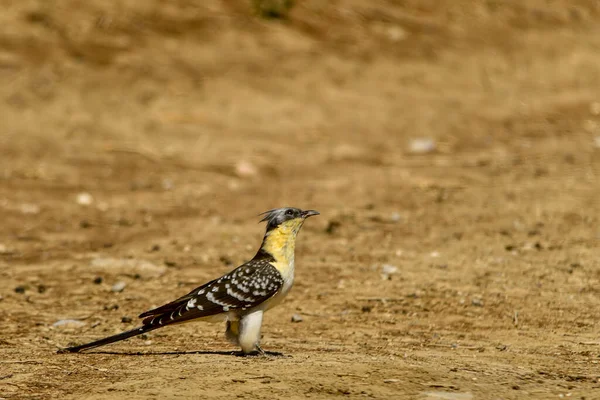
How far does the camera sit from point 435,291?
9289mm

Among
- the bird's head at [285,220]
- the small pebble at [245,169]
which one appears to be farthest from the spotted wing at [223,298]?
the small pebble at [245,169]

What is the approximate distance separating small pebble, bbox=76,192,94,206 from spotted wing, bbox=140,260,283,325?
19.8 feet

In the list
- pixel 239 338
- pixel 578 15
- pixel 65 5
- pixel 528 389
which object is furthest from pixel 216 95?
pixel 528 389

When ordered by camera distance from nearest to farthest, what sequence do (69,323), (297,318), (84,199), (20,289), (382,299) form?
(69,323)
(297,318)
(382,299)
(20,289)
(84,199)

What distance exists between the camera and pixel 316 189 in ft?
44.7

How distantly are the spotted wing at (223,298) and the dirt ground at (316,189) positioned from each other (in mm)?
305

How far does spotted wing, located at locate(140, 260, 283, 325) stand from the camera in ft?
23.6

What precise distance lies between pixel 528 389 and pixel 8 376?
10.9 feet

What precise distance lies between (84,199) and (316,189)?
3019 millimetres

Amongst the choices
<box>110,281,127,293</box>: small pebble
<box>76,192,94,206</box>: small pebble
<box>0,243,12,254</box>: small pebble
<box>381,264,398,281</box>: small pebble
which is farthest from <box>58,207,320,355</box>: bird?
<box>76,192,94,206</box>: small pebble

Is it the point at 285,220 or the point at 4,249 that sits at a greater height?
the point at 285,220

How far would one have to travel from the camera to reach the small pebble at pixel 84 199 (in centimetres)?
1312

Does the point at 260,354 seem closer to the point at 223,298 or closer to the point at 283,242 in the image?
the point at 223,298

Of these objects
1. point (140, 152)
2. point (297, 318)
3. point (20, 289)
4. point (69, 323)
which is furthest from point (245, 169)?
point (69, 323)
